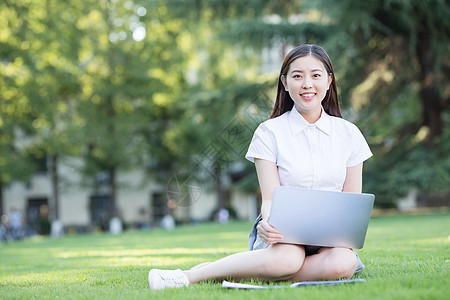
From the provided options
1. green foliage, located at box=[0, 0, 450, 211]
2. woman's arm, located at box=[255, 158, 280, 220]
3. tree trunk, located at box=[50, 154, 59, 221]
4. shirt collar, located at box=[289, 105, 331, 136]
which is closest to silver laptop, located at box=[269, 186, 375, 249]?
woman's arm, located at box=[255, 158, 280, 220]

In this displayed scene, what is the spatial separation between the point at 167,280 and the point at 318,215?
3.13ft

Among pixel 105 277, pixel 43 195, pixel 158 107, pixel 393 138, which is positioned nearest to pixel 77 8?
pixel 158 107

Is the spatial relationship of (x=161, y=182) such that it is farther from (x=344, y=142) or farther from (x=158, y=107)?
(x=344, y=142)

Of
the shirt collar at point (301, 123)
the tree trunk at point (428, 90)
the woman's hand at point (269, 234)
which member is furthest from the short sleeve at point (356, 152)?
the tree trunk at point (428, 90)

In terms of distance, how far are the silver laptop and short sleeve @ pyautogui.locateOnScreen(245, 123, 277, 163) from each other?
0.37 metres

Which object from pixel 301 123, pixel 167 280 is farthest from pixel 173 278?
pixel 301 123

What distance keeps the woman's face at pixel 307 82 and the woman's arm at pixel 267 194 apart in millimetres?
451

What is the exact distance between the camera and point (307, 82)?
337 cm

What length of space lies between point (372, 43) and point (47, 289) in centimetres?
1401

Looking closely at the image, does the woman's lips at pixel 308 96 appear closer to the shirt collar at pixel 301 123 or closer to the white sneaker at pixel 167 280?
the shirt collar at pixel 301 123

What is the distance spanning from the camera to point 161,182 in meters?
29.8

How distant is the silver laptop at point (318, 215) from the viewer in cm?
305

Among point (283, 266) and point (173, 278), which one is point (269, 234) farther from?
point (173, 278)

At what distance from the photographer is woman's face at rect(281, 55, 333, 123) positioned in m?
3.38
